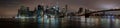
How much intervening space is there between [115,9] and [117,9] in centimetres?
93

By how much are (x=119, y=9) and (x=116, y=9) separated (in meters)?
1.97

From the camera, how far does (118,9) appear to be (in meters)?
139

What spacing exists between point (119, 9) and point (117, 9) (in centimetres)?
119

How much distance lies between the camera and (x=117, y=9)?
453 ft

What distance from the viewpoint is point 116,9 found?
451ft

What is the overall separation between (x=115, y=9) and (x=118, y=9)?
1.68 meters

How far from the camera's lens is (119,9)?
13875cm

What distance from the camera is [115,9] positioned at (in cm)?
13762

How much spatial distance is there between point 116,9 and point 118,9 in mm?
1598
